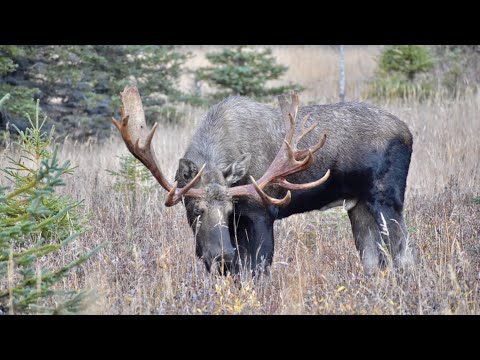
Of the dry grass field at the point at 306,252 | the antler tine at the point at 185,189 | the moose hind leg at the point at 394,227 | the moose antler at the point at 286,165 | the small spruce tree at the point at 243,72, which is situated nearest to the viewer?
the dry grass field at the point at 306,252

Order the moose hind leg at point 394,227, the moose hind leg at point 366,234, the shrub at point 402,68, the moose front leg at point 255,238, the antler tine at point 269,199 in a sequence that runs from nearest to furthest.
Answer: the antler tine at point 269,199 < the moose front leg at point 255,238 < the moose hind leg at point 394,227 < the moose hind leg at point 366,234 < the shrub at point 402,68

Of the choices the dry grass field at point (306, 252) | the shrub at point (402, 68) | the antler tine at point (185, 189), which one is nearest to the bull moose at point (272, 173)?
the antler tine at point (185, 189)

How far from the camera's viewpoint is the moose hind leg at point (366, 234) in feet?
22.9

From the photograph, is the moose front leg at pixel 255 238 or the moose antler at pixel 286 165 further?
Answer: the moose front leg at pixel 255 238

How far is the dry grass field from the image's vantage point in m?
5.10

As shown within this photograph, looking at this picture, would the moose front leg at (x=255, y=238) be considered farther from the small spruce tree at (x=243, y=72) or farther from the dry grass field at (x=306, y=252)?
the small spruce tree at (x=243, y=72)

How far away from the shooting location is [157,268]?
590 centimetres

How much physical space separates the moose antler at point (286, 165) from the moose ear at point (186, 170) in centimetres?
39

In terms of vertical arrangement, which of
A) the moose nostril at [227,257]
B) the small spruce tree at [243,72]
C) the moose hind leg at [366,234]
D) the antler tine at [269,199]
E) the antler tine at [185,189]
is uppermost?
the small spruce tree at [243,72]

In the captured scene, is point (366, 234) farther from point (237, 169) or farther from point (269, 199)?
point (237, 169)

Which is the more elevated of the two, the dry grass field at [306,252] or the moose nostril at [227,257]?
the moose nostril at [227,257]

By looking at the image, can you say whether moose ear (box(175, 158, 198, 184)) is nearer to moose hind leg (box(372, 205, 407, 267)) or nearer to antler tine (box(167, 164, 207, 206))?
antler tine (box(167, 164, 207, 206))
